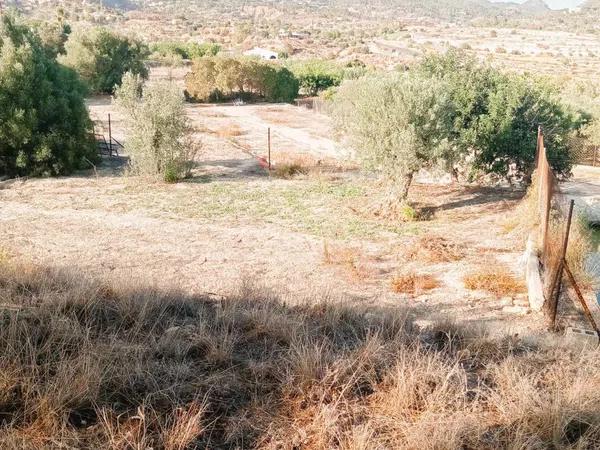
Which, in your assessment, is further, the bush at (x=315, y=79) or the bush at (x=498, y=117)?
the bush at (x=315, y=79)

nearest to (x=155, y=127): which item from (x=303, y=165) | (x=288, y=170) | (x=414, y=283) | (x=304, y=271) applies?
(x=288, y=170)

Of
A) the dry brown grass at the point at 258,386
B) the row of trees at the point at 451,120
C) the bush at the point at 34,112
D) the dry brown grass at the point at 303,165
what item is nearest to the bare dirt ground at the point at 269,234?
the dry brown grass at the point at 303,165

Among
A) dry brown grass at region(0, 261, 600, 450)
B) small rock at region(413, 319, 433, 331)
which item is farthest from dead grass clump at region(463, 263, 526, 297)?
dry brown grass at region(0, 261, 600, 450)

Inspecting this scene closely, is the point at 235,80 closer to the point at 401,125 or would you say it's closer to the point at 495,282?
the point at 401,125

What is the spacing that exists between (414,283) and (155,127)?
37.9ft

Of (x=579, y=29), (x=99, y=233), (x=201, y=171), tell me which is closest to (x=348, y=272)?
(x=99, y=233)

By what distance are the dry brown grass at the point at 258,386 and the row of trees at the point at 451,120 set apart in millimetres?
9293

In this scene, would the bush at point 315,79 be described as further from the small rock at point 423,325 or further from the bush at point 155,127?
the small rock at point 423,325

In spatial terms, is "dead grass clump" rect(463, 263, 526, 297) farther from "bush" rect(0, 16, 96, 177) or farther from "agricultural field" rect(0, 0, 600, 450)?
"bush" rect(0, 16, 96, 177)

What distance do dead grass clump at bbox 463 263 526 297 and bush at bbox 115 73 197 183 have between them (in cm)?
1166

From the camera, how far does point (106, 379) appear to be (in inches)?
153

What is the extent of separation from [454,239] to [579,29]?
216 m

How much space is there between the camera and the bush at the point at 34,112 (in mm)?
18406

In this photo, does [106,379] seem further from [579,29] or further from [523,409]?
[579,29]
